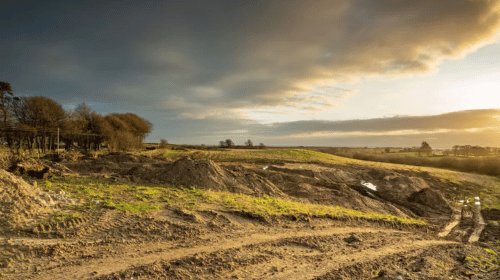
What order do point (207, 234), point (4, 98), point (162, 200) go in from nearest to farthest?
point (207, 234) < point (162, 200) < point (4, 98)

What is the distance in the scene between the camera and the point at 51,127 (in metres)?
55.7

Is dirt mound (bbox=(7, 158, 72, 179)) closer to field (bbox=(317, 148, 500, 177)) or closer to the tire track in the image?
the tire track

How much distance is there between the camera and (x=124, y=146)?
68.7 m

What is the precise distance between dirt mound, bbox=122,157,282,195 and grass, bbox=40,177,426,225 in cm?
152

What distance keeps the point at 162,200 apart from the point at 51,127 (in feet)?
162

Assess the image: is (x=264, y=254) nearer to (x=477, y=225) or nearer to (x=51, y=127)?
(x=477, y=225)

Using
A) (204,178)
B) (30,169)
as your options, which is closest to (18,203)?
(30,169)

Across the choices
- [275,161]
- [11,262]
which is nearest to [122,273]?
[11,262]

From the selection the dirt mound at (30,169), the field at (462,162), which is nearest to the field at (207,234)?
the dirt mound at (30,169)

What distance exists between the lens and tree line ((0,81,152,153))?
46.9 metres

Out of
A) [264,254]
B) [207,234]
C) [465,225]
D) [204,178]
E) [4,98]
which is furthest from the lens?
[4,98]

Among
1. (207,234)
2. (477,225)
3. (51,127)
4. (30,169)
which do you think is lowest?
(477,225)

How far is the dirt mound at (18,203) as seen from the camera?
11.2 m

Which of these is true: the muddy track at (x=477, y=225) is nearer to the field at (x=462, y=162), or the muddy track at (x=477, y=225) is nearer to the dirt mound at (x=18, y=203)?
the dirt mound at (x=18, y=203)
